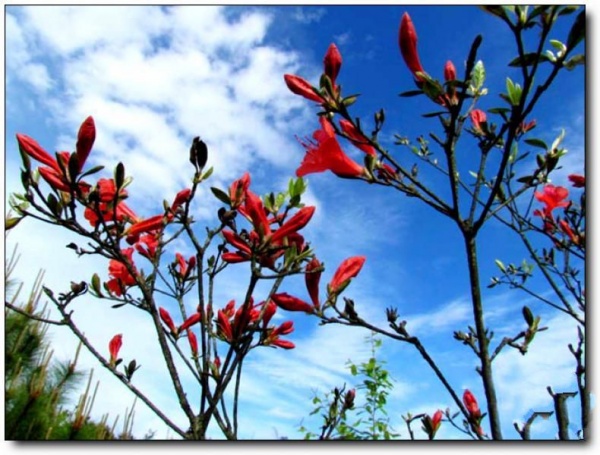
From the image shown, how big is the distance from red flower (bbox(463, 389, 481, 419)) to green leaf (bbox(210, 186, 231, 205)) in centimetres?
69

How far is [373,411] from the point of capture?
1929mm

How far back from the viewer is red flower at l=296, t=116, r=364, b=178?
1.14m

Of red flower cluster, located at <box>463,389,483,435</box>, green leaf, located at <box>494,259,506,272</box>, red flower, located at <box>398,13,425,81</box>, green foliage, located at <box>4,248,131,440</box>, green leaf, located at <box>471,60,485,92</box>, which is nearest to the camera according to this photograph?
red flower, located at <box>398,13,425,81</box>

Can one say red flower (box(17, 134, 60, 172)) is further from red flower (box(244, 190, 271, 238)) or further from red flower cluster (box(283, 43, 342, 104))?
red flower cluster (box(283, 43, 342, 104))

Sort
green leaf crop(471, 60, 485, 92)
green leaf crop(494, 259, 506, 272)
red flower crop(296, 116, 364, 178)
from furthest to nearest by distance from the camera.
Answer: green leaf crop(494, 259, 506, 272)
green leaf crop(471, 60, 485, 92)
red flower crop(296, 116, 364, 178)

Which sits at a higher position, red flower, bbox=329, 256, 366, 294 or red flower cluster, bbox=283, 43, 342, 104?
red flower cluster, bbox=283, 43, 342, 104

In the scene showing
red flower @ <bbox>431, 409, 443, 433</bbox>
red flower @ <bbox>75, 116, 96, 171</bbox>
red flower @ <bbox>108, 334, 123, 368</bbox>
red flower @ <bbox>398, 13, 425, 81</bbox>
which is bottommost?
red flower @ <bbox>431, 409, 443, 433</bbox>

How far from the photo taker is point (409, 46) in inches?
41.0

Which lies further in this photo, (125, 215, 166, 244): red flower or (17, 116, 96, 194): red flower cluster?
(125, 215, 166, 244): red flower

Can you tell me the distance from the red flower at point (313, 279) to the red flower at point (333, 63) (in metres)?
0.39

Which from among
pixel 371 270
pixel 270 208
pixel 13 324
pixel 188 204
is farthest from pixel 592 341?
pixel 13 324

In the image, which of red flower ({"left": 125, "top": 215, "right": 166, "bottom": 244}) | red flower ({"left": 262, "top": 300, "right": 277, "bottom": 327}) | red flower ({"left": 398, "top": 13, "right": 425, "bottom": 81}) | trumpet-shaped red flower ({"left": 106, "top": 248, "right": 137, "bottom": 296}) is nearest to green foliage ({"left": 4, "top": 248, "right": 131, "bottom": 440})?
trumpet-shaped red flower ({"left": 106, "top": 248, "right": 137, "bottom": 296})

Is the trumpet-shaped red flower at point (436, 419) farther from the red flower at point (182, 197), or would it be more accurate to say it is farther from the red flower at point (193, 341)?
the red flower at point (182, 197)

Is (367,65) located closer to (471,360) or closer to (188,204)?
(188,204)
